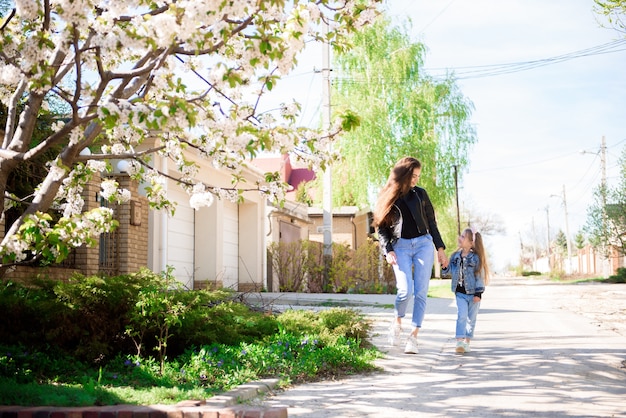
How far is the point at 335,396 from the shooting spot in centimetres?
520

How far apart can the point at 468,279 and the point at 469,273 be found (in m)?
0.07

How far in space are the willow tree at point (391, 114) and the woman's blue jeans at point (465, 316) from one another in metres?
20.3

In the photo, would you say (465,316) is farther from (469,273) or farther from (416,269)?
(416,269)

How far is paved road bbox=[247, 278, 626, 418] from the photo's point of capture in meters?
4.65

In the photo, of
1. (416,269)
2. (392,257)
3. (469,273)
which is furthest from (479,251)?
(392,257)

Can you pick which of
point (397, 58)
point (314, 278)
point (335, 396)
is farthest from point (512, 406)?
point (397, 58)

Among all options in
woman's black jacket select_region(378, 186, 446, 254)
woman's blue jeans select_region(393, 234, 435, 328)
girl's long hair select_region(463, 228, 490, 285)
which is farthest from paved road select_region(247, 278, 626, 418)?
woman's black jacket select_region(378, 186, 446, 254)

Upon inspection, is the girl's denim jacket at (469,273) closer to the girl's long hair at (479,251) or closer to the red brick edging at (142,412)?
the girl's long hair at (479,251)

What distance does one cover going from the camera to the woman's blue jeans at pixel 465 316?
7445 millimetres

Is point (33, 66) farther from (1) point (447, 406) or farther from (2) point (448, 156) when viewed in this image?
(2) point (448, 156)

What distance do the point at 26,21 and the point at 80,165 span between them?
1.36m

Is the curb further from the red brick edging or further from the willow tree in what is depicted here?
the willow tree

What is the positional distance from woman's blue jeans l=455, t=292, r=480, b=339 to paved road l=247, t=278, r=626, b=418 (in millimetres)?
220

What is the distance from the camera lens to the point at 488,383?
5562mm
